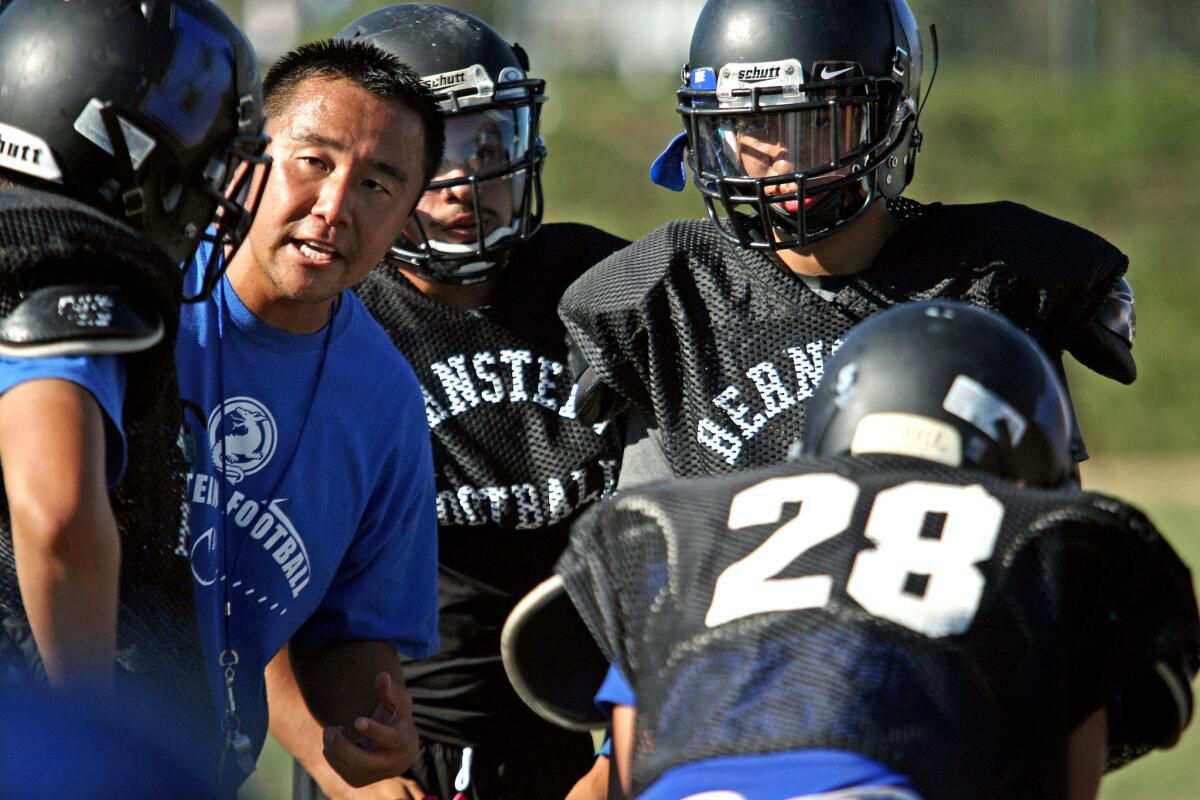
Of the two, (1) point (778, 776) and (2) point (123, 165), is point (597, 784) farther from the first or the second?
(2) point (123, 165)

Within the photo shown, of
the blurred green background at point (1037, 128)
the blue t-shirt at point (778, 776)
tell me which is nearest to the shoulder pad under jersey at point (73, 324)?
the blue t-shirt at point (778, 776)

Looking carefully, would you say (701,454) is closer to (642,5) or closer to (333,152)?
(333,152)

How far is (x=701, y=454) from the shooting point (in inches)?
120

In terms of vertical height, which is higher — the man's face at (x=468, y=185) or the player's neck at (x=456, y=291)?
the man's face at (x=468, y=185)

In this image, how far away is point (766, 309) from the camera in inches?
123

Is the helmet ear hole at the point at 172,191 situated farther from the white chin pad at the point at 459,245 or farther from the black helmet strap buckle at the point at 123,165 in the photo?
the white chin pad at the point at 459,245

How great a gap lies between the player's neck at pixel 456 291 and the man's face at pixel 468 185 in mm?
128

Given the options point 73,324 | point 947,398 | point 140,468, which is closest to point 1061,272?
point 947,398

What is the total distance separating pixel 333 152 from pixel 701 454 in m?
0.90

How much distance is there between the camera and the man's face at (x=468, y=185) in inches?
143

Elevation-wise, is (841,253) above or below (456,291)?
above

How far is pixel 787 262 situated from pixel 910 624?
4.80 feet

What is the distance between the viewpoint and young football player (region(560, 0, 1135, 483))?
3.05 m

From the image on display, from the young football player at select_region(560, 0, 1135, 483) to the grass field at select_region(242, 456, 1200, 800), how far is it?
1.08m
